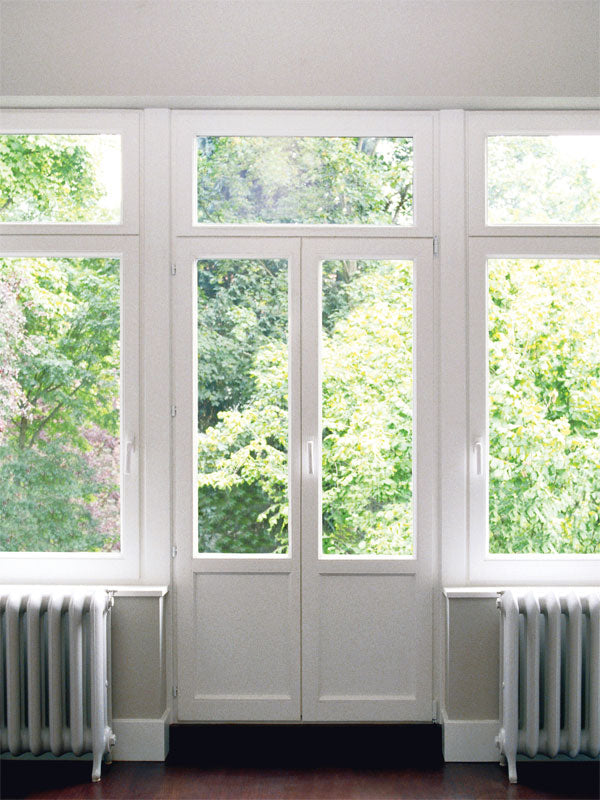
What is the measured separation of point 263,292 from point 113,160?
2.86ft

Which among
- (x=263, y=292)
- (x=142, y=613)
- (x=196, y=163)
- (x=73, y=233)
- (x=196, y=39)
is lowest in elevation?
(x=142, y=613)

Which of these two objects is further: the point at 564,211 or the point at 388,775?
the point at 564,211

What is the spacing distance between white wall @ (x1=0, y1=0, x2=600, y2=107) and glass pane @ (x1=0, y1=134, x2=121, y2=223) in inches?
8.7

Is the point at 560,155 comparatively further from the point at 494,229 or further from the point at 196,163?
the point at 196,163

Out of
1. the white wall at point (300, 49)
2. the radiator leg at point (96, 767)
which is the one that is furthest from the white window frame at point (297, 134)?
the radiator leg at point (96, 767)

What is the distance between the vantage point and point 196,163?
3.03 m

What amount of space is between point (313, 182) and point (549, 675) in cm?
227

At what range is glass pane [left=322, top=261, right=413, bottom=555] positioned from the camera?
302cm

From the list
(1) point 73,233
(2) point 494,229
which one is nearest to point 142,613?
(1) point 73,233

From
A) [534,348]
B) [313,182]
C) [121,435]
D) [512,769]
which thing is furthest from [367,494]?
[313,182]

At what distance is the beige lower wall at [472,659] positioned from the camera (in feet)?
9.42

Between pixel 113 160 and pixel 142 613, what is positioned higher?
pixel 113 160

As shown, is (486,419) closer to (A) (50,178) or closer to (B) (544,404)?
(B) (544,404)

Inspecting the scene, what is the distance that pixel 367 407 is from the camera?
9.95 feet
